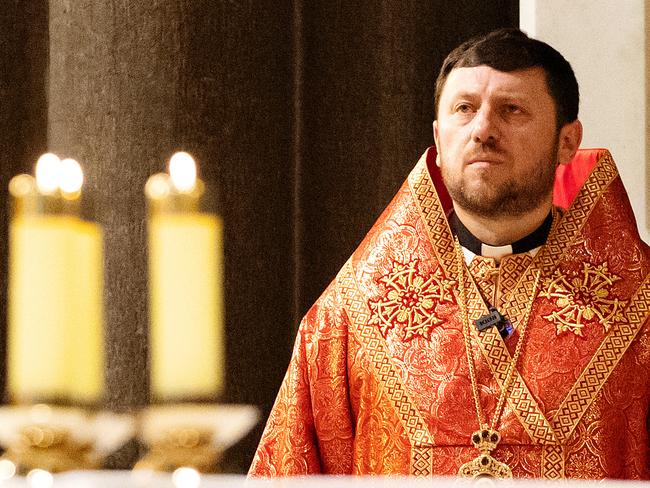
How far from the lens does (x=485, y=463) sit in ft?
9.46

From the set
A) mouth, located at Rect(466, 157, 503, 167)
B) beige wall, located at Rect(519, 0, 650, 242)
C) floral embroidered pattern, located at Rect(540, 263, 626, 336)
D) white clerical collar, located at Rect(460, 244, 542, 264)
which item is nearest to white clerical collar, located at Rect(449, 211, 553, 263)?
white clerical collar, located at Rect(460, 244, 542, 264)

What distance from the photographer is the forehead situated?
3.11 metres

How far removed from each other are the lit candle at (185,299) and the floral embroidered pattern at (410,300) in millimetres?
2023

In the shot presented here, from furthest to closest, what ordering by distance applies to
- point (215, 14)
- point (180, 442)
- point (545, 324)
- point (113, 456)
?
point (215, 14)
point (113, 456)
point (545, 324)
point (180, 442)

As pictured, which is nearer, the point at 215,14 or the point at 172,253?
the point at 172,253

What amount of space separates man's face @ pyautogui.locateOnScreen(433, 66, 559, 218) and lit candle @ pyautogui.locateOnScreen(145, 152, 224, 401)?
1955mm

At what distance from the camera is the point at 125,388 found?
3.85m

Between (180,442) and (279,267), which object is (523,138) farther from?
(180,442)

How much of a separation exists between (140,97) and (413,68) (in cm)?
114

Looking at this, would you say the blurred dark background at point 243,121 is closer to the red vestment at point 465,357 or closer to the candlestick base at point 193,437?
the red vestment at point 465,357

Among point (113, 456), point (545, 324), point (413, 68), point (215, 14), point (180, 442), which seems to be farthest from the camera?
point (413, 68)

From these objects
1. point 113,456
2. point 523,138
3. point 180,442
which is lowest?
point 113,456

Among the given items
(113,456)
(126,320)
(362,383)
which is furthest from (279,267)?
(362,383)

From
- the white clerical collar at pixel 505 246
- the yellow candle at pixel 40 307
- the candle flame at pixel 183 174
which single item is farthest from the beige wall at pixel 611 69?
the yellow candle at pixel 40 307
